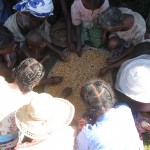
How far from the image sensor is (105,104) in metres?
3.51

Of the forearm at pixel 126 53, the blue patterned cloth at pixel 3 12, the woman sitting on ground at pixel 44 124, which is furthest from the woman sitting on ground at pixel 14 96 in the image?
the blue patterned cloth at pixel 3 12

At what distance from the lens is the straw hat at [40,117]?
3.35m

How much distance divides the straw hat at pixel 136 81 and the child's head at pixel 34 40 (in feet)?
3.44

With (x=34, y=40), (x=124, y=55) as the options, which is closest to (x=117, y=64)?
(x=124, y=55)

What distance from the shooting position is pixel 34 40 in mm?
4504

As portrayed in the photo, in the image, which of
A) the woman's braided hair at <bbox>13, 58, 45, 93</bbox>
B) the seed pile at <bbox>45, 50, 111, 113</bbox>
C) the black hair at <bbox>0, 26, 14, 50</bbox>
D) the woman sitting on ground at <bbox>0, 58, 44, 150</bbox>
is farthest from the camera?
the seed pile at <bbox>45, 50, 111, 113</bbox>

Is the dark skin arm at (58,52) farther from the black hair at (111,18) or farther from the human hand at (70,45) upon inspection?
the black hair at (111,18)

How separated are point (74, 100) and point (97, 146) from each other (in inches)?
47.0

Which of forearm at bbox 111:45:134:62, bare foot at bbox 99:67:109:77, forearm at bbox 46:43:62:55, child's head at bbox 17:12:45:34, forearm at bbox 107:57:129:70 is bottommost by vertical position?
bare foot at bbox 99:67:109:77

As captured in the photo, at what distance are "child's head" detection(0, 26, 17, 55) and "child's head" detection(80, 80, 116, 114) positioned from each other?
118 centimetres

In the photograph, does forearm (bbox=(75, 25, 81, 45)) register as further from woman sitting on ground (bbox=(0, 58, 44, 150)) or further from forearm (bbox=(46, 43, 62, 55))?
woman sitting on ground (bbox=(0, 58, 44, 150))

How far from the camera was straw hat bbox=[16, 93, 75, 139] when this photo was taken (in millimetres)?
3350

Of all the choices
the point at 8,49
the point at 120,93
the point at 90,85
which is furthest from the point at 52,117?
the point at 8,49

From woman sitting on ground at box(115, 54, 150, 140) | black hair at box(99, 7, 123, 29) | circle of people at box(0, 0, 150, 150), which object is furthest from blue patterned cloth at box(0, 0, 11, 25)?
woman sitting on ground at box(115, 54, 150, 140)
